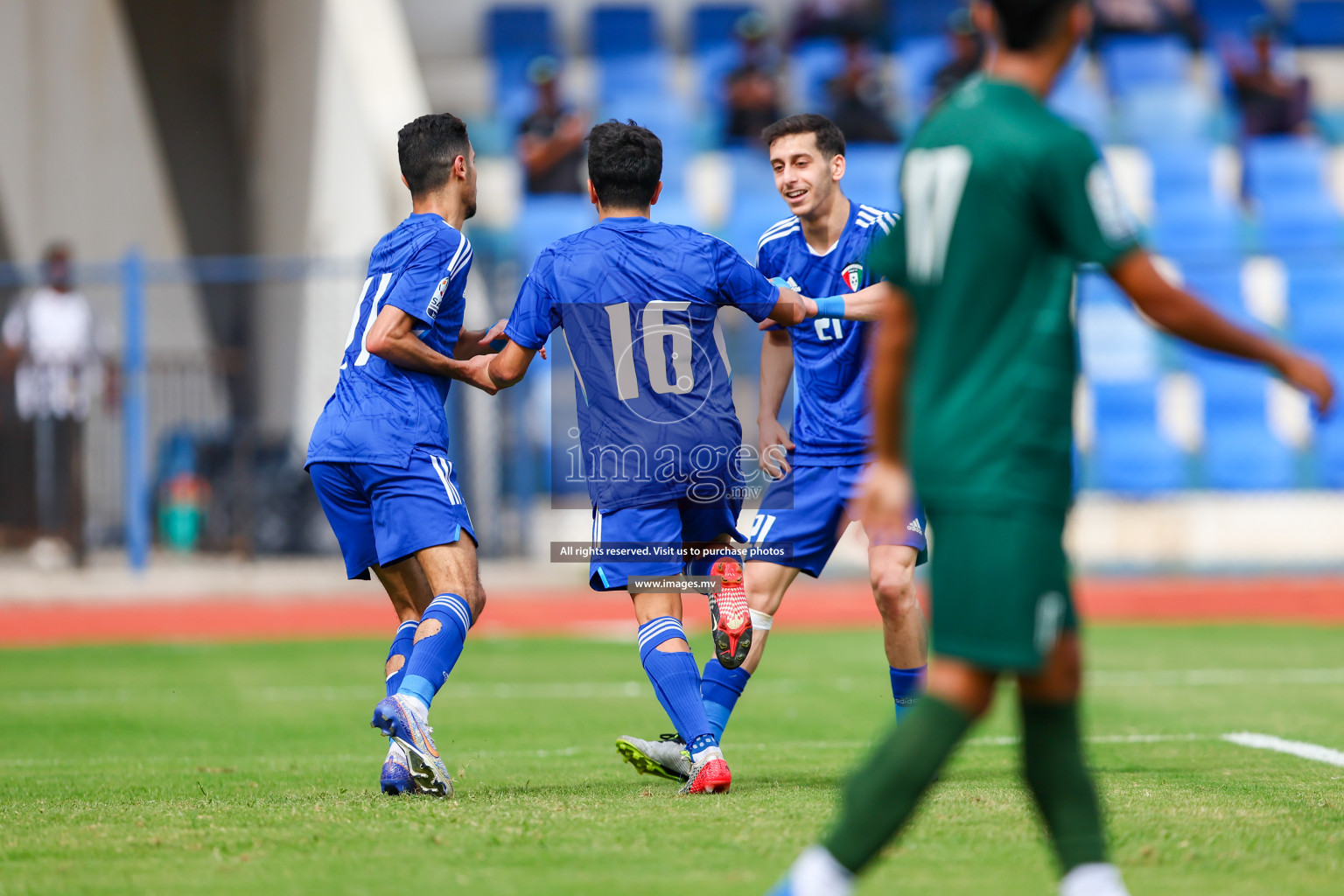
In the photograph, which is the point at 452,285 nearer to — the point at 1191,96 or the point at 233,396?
Answer: the point at 233,396

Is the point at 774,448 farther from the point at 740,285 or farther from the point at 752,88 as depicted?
the point at 752,88

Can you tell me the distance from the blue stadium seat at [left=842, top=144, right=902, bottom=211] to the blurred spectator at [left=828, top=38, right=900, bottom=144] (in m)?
0.16

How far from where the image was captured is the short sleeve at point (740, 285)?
5.28 meters

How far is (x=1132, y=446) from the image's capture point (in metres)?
16.1

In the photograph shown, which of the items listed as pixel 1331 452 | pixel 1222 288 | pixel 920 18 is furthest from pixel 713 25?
pixel 1331 452

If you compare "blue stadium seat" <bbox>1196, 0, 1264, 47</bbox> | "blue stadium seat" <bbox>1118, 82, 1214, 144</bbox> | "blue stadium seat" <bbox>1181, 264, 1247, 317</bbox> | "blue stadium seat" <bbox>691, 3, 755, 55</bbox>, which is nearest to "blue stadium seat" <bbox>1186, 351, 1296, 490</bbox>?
"blue stadium seat" <bbox>1181, 264, 1247, 317</bbox>

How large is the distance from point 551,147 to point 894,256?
1666cm

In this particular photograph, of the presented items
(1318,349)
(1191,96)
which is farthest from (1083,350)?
(1191,96)

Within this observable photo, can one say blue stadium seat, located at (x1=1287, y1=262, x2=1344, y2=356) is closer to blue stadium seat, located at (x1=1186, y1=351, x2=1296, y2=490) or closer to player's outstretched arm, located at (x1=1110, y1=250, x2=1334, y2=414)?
blue stadium seat, located at (x1=1186, y1=351, x2=1296, y2=490)

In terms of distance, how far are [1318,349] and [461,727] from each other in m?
13.0

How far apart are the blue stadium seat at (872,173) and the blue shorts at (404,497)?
14.1m

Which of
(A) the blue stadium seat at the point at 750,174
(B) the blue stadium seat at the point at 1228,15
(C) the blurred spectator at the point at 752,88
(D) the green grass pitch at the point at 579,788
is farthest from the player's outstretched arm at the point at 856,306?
(B) the blue stadium seat at the point at 1228,15

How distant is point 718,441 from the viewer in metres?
5.40

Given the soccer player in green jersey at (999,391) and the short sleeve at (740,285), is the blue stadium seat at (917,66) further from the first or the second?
the soccer player in green jersey at (999,391)
